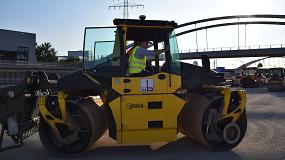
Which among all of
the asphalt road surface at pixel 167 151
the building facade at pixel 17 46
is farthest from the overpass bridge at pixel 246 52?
the asphalt road surface at pixel 167 151

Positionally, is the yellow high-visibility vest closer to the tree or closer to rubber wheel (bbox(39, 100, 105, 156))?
rubber wheel (bbox(39, 100, 105, 156))

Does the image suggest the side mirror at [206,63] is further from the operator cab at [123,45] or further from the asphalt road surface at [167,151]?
the asphalt road surface at [167,151]

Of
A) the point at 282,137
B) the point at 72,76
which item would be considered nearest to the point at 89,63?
the point at 72,76

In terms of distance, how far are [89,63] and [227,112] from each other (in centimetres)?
289

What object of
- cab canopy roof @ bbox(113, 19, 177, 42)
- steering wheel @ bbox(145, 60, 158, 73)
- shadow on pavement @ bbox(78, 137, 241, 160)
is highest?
cab canopy roof @ bbox(113, 19, 177, 42)

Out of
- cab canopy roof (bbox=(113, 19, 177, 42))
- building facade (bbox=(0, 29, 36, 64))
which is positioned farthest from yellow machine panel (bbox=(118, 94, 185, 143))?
building facade (bbox=(0, 29, 36, 64))

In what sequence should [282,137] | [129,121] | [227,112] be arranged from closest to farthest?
1. [129,121]
2. [227,112]
3. [282,137]

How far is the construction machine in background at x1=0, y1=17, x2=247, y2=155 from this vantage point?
8.10 metres

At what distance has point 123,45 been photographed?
8289mm

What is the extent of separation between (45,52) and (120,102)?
100 meters

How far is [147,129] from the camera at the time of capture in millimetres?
8188

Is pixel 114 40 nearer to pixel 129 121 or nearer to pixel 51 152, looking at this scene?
pixel 129 121

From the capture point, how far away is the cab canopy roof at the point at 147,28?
8.26 metres

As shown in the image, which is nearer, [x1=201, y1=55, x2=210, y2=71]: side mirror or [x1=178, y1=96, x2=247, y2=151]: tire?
[x1=178, y1=96, x2=247, y2=151]: tire
